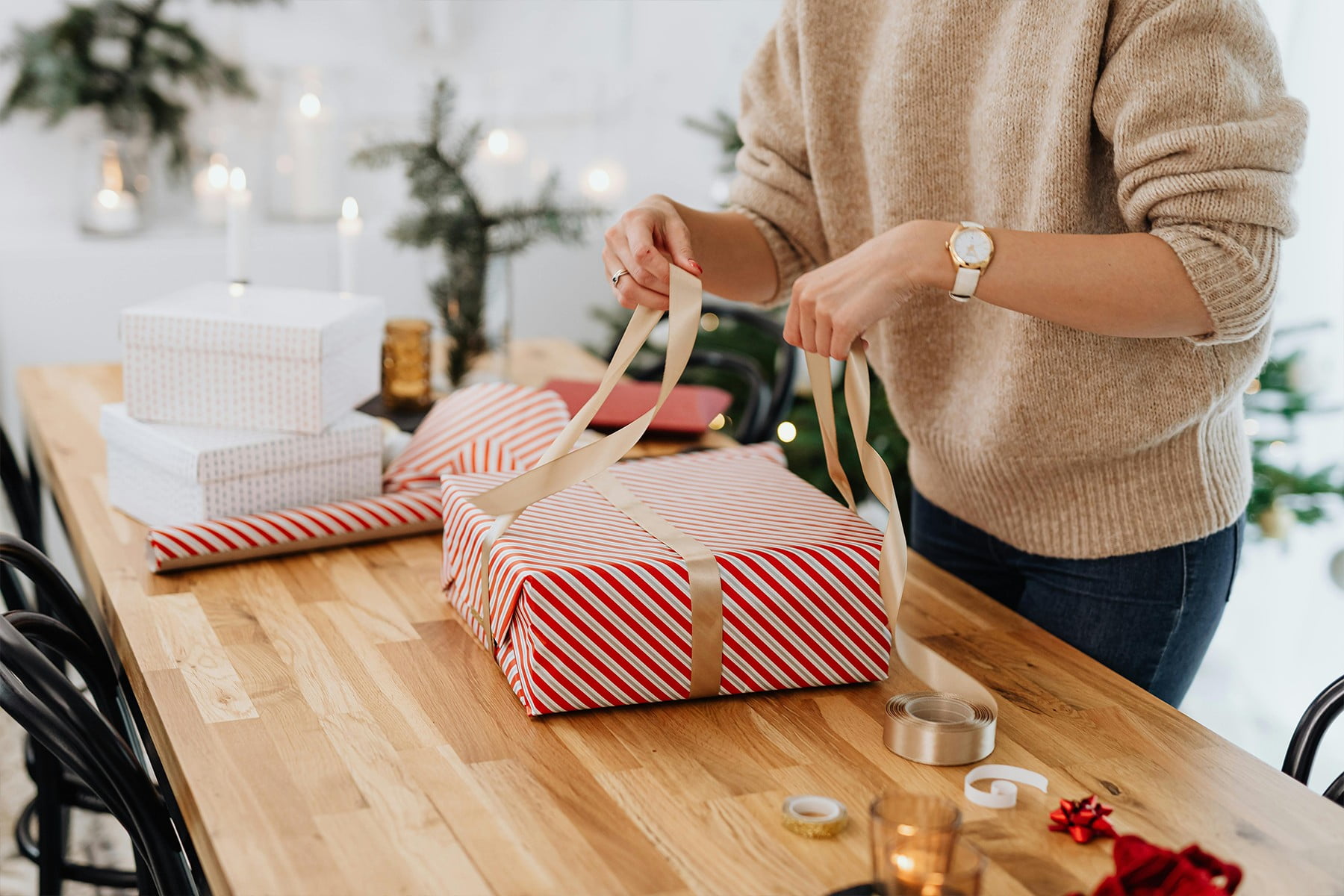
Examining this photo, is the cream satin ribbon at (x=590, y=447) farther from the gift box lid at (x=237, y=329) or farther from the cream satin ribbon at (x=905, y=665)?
the gift box lid at (x=237, y=329)

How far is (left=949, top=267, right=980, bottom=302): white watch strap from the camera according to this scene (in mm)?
981

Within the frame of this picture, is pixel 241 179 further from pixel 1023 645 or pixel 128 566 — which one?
pixel 1023 645

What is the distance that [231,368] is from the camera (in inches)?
51.5

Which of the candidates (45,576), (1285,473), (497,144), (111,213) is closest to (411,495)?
(45,576)

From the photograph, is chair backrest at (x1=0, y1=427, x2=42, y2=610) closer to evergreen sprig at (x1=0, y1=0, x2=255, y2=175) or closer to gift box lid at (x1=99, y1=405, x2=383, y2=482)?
gift box lid at (x1=99, y1=405, x2=383, y2=482)

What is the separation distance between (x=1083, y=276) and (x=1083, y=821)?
1.37 feet

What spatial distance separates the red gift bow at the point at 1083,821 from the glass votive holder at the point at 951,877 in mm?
160

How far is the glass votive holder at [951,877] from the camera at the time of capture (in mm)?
669

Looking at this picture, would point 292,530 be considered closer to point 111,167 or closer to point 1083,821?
point 1083,821

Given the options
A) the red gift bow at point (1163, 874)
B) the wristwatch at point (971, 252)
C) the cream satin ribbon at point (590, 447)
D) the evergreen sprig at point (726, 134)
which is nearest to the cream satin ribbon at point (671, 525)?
the cream satin ribbon at point (590, 447)

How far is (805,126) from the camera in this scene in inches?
50.6

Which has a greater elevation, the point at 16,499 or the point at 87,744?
the point at 87,744

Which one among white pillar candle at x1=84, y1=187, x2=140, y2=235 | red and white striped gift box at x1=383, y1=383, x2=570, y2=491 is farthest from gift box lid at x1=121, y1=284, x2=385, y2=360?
white pillar candle at x1=84, y1=187, x2=140, y2=235

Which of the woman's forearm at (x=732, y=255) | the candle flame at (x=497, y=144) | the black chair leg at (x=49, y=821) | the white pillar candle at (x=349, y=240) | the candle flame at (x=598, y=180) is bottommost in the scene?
the black chair leg at (x=49, y=821)
